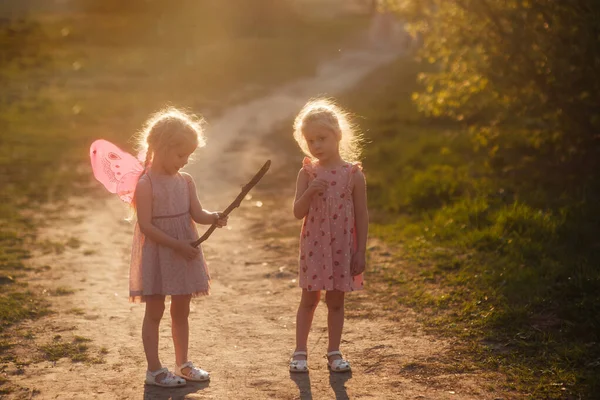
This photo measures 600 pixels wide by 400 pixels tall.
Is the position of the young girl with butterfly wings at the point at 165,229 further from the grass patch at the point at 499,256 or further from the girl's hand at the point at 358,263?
the grass patch at the point at 499,256

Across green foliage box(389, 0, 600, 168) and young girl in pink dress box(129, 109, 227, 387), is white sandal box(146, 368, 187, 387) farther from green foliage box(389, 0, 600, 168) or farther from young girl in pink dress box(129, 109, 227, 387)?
green foliage box(389, 0, 600, 168)

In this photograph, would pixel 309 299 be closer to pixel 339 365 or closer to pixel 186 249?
pixel 339 365

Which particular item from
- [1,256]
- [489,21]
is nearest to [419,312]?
[1,256]

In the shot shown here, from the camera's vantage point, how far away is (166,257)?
16.9 feet

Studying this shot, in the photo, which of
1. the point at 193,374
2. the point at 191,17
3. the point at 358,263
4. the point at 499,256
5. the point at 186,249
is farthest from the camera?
the point at 191,17

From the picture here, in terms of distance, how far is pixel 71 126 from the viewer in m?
17.1

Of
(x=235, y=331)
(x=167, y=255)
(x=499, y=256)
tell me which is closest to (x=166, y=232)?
(x=167, y=255)

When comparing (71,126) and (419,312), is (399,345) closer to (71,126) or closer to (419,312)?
(419,312)

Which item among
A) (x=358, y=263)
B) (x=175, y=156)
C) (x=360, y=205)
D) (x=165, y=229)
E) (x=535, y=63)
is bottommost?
(x=358, y=263)

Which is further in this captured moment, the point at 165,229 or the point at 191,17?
the point at 191,17

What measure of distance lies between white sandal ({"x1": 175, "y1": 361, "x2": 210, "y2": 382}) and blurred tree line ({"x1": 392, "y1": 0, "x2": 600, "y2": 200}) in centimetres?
567

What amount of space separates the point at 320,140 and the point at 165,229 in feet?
3.53

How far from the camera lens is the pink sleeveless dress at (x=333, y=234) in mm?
5441

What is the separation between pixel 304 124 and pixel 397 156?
27.9 ft
